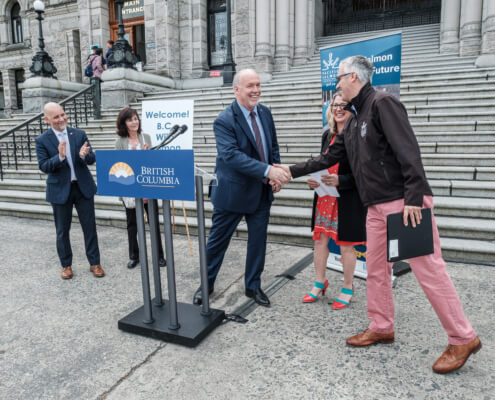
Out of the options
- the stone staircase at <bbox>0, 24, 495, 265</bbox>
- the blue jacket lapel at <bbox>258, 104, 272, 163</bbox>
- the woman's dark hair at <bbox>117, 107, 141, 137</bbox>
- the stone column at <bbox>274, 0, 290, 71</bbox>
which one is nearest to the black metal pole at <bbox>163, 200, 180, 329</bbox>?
the blue jacket lapel at <bbox>258, 104, 272, 163</bbox>

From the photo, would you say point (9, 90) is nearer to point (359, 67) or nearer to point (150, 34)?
point (150, 34)

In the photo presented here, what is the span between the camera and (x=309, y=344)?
3062 millimetres

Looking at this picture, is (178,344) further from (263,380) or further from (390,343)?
(390,343)

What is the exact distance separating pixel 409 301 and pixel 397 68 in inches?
94.7

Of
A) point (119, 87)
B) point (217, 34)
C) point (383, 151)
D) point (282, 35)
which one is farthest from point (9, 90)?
point (383, 151)

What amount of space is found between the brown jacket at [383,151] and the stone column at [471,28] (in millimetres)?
11347

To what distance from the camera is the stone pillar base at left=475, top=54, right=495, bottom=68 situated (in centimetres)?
1030

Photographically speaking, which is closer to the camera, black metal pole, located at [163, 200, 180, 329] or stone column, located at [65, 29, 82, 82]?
black metal pole, located at [163, 200, 180, 329]

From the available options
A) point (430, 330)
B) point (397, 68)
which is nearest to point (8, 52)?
point (397, 68)

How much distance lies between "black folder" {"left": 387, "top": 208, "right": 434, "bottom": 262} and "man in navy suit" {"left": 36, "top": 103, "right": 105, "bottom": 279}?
336 centimetres

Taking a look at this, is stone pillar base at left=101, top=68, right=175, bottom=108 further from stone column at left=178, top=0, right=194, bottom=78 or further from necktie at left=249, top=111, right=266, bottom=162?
→ necktie at left=249, top=111, right=266, bottom=162

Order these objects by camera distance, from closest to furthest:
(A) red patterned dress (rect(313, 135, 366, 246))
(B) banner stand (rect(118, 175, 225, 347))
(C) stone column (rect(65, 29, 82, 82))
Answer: (B) banner stand (rect(118, 175, 225, 347)) < (A) red patterned dress (rect(313, 135, 366, 246)) < (C) stone column (rect(65, 29, 82, 82))

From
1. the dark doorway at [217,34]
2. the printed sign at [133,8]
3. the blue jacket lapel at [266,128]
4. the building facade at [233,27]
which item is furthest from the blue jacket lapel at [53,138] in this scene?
the printed sign at [133,8]

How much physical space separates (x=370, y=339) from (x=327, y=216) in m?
1.20
